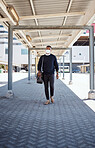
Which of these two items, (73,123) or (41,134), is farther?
(73,123)

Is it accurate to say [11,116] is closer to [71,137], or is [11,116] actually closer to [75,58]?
[71,137]

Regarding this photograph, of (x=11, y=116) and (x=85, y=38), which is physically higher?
(x=85, y=38)

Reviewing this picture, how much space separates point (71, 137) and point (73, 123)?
786mm

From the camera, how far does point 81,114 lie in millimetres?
4434

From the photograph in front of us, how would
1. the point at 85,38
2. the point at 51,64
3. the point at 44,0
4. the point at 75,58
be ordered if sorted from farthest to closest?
the point at 75,58 < the point at 85,38 < the point at 44,0 < the point at 51,64

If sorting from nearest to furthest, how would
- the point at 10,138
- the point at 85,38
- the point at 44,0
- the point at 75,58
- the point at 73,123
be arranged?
the point at 10,138 < the point at 73,123 < the point at 44,0 < the point at 85,38 < the point at 75,58

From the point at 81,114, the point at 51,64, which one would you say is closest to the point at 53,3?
the point at 51,64

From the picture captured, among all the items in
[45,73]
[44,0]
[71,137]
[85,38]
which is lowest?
[71,137]

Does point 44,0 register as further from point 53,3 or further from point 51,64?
point 51,64

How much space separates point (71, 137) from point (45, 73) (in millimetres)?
3003

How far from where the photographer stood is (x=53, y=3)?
6.51 m

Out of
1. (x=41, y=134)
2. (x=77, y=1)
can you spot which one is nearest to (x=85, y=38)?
(x=77, y=1)

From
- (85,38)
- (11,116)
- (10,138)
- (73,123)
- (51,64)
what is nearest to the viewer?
(10,138)

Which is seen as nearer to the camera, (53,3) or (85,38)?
(53,3)
